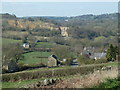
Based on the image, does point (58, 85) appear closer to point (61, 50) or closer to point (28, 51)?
point (61, 50)

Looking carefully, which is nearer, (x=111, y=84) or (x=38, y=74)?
(x=111, y=84)

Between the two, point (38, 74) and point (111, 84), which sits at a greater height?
point (111, 84)

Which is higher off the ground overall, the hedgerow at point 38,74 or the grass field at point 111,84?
the grass field at point 111,84

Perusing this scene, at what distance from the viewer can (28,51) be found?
1485 inches

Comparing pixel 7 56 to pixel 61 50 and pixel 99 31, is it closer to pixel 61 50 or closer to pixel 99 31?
pixel 61 50

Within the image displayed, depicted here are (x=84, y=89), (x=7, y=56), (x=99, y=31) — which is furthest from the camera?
(x=99, y=31)

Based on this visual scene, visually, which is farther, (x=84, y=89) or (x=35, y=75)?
(x=35, y=75)

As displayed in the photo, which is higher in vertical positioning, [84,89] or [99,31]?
[99,31]

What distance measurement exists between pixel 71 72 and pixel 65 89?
469 cm

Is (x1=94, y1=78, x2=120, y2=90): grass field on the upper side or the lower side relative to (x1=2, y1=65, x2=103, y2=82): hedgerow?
upper

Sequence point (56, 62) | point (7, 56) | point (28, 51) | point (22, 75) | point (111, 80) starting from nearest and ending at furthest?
A: point (111, 80) < point (22, 75) < point (7, 56) < point (56, 62) < point (28, 51)

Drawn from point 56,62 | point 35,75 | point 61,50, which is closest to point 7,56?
point 56,62

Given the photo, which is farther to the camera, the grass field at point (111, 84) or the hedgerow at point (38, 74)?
the hedgerow at point (38, 74)

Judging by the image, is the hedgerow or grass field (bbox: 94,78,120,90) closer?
grass field (bbox: 94,78,120,90)
